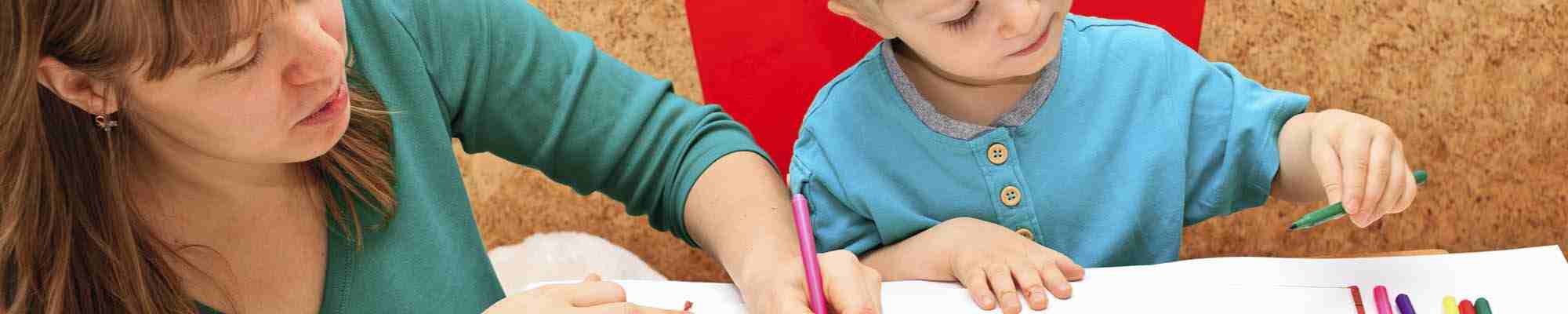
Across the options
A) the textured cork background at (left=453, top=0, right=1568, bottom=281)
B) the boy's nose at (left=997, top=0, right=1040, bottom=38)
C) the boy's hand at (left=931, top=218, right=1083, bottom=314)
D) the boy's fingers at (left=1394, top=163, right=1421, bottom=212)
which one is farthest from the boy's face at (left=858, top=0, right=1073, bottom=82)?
the textured cork background at (left=453, top=0, right=1568, bottom=281)

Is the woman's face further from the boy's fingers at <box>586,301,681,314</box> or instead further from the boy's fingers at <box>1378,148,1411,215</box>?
the boy's fingers at <box>1378,148,1411,215</box>

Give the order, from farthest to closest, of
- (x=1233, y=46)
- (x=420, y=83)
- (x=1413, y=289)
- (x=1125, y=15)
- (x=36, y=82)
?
(x=1233, y=46) → (x=1125, y=15) → (x=420, y=83) → (x=1413, y=289) → (x=36, y=82)

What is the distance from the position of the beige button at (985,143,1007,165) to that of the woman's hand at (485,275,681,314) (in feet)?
0.80

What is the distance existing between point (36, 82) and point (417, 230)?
0.27 meters

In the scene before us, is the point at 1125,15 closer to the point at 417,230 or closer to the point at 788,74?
the point at 788,74

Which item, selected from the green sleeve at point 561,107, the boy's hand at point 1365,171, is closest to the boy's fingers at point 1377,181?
the boy's hand at point 1365,171

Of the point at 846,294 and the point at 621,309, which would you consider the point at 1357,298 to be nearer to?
the point at 846,294

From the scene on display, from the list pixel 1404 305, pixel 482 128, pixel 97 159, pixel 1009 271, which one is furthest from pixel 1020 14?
pixel 97 159

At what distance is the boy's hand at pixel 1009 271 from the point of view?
2.36ft

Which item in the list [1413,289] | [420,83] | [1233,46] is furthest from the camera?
[1233,46]

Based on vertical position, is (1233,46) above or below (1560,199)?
above

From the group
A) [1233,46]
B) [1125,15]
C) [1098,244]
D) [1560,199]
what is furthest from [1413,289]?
[1560,199]

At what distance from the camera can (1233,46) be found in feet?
3.77

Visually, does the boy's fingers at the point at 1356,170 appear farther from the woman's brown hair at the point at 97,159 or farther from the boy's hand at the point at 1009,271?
the woman's brown hair at the point at 97,159
